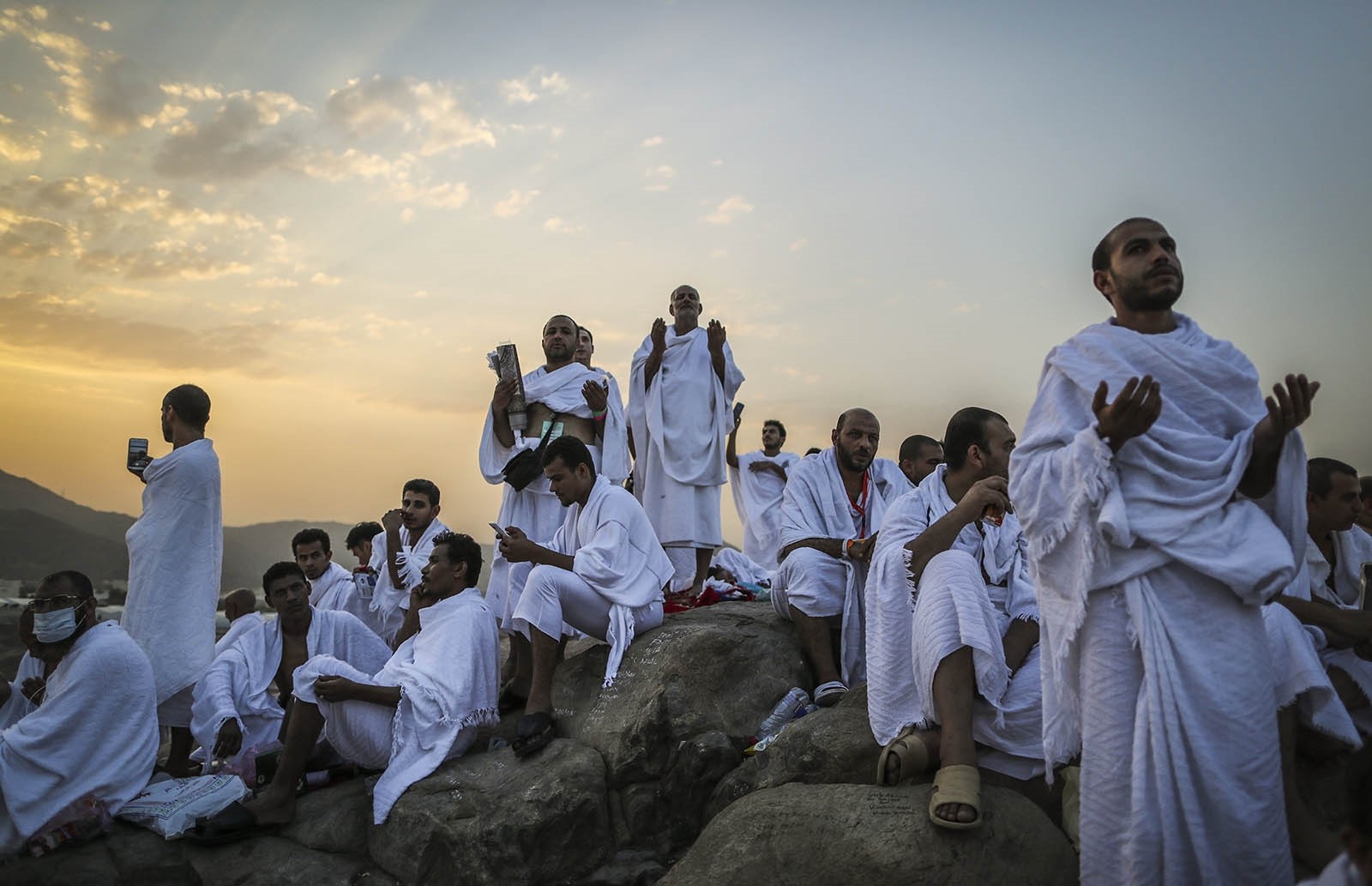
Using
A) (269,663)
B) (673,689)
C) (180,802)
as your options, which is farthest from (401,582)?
(673,689)

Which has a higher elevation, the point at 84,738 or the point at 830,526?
the point at 830,526

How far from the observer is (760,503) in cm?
1266

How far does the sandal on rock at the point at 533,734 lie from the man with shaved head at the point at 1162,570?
305 cm

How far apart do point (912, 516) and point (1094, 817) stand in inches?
66.2

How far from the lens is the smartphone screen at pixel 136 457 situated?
6477 mm

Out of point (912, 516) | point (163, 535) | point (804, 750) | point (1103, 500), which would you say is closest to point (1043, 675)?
point (1103, 500)

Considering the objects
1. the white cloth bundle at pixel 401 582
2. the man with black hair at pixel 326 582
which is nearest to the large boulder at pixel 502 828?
the white cloth bundle at pixel 401 582

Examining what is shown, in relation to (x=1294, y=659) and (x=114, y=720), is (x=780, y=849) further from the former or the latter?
(x=114, y=720)

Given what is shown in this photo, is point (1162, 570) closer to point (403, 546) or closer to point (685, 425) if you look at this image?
point (685, 425)

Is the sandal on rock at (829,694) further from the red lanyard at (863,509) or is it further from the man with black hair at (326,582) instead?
the man with black hair at (326,582)

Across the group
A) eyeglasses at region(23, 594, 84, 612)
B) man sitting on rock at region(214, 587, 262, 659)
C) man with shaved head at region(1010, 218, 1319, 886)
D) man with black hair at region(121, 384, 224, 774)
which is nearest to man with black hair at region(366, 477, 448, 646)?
man sitting on rock at region(214, 587, 262, 659)

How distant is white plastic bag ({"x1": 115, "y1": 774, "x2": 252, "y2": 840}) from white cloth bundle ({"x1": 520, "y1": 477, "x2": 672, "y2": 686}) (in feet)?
6.44

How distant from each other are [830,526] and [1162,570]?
11.3 feet

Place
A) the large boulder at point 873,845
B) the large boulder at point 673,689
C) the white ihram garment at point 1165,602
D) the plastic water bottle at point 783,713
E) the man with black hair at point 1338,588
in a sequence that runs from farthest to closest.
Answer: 1. the plastic water bottle at point 783,713
2. the large boulder at point 673,689
3. the man with black hair at point 1338,588
4. the large boulder at point 873,845
5. the white ihram garment at point 1165,602
